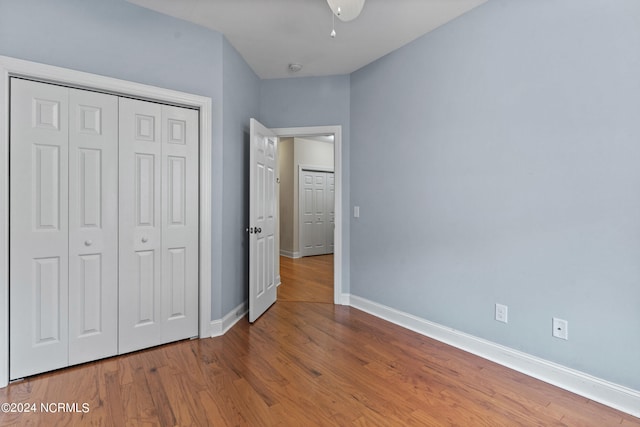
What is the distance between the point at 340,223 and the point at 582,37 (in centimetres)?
250

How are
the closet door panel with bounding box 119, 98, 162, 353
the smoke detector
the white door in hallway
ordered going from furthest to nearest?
the white door in hallway, the smoke detector, the closet door panel with bounding box 119, 98, 162, 353

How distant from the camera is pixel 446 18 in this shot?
2529 mm

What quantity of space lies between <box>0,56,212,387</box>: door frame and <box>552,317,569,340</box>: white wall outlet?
258 centimetres

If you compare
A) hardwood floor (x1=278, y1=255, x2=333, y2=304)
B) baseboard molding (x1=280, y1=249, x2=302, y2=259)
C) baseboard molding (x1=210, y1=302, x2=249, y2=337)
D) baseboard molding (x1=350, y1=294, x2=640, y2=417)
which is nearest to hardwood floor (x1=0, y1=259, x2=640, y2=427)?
baseboard molding (x1=350, y1=294, x2=640, y2=417)

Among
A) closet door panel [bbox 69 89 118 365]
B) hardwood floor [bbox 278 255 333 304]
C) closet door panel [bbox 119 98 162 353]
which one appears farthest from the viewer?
hardwood floor [bbox 278 255 333 304]

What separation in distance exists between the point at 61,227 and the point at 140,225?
18.8 inches

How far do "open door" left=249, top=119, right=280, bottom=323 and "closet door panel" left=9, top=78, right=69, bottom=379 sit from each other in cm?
140

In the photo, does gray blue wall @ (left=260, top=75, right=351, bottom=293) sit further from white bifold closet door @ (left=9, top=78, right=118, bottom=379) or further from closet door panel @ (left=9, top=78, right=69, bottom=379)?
closet door panel @ (left=9, top=78, right=69, bottom=379)

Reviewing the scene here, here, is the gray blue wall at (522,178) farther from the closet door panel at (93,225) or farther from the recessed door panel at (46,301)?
the recessed door panel at (46,301)

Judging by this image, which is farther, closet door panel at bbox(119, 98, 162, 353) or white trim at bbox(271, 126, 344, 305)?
white trim at bbox(271, 126, 344, 305)

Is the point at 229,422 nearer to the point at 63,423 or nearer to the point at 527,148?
the point at 63,423

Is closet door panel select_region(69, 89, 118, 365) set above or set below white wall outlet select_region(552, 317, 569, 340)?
above

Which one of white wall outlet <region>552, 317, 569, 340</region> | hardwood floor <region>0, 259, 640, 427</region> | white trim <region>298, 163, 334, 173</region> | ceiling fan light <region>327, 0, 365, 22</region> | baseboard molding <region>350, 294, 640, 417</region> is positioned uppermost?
ceiling fan light <region>327, 0, 365, 22</region>

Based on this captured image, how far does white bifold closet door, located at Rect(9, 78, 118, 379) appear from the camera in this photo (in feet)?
6.48
